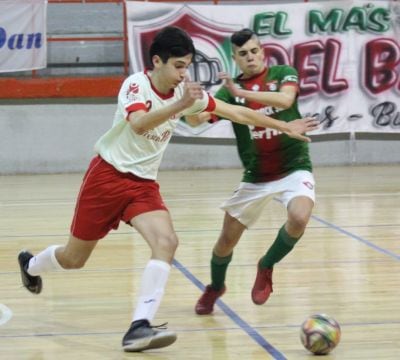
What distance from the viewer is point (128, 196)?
5.02 metres

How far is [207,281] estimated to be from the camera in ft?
21.9

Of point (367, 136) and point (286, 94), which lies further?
point (367, 136)

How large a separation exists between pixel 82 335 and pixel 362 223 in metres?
4.55

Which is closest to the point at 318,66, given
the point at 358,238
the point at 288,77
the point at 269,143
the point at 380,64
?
the point at 380,64

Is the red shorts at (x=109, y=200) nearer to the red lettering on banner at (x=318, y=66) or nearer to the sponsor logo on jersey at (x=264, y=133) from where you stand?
the sponsor logo on jersey at (x=264, y=133)

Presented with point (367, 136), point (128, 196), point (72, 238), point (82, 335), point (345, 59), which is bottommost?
point (367, 136)

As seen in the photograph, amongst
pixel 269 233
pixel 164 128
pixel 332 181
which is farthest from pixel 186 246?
pixel 332 181

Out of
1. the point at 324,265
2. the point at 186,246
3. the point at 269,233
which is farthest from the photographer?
the point at 269,233

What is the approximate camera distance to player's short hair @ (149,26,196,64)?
15.6ft

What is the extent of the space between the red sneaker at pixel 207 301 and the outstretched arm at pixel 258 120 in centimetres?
110

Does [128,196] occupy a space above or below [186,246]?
above

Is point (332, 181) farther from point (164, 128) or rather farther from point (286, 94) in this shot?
point (164, 128)

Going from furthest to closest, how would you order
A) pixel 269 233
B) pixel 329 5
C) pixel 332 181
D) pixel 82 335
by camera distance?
pixel 329 5 < pixel 332 181 < pixel 269 233 < pixel 82 335

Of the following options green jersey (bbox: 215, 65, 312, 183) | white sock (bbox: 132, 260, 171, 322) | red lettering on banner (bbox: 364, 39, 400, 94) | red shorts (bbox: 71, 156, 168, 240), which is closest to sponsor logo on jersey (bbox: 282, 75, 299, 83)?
green jersey (bbox: 215, 65, 312, 183)
